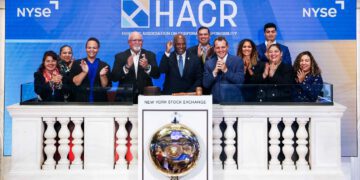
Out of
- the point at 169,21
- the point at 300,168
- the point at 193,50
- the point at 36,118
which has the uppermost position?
the point at 169,21

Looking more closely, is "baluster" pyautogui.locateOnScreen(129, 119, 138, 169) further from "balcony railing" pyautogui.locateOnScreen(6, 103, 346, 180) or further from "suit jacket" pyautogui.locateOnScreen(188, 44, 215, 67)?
"suit jacket" pyautogui.locateOnScreen(188, 44, 215, 67)

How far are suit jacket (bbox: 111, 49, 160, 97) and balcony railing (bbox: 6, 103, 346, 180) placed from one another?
1.33m

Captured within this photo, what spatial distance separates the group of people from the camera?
497 centimetres

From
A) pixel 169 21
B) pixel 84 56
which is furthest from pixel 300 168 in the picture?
pixel 84 56

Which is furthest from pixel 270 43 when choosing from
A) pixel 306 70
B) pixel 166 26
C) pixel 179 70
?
pixel 166 26

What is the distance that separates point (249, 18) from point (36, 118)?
8.60 ft

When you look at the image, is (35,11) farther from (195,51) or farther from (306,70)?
(306,70)

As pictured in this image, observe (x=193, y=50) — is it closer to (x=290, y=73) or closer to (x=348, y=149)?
(x=290, y=73)

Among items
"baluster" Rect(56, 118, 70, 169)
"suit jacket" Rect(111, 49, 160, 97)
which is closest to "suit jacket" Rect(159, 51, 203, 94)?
"suit jacket" Rect(111, 49, 160, 97)

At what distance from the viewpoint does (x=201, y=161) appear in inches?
138

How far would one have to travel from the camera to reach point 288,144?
3.72 meters

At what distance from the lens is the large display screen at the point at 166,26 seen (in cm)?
499

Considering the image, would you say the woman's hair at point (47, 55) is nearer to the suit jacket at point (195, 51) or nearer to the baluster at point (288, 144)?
the suit jacket at point (195, 51)

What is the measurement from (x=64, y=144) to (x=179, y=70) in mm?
1777
